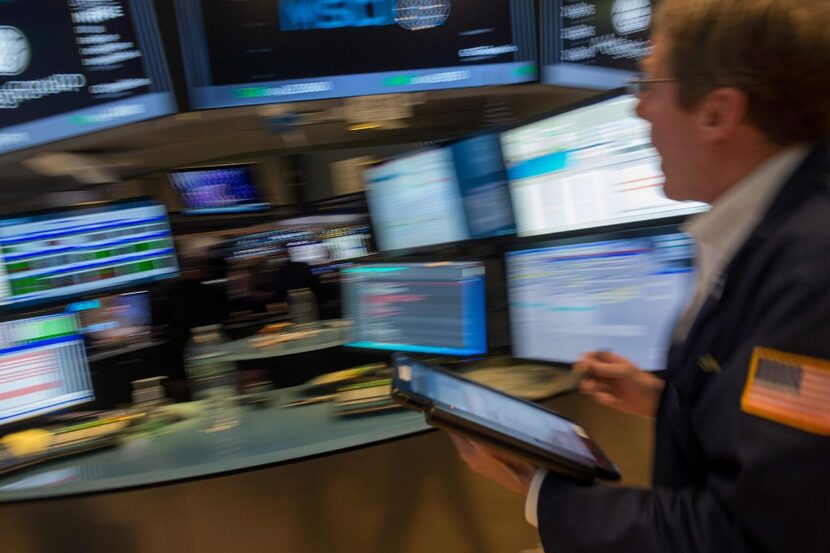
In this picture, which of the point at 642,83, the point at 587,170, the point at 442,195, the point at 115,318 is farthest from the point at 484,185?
the point at 115,318

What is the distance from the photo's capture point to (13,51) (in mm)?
1752

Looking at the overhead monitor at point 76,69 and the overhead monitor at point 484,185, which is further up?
the overhead monitor at point 76,69

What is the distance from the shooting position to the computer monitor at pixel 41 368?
1.47 metres

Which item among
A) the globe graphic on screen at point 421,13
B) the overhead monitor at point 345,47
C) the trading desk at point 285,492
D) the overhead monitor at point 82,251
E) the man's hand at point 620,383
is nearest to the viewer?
the man's hand at point 620,383

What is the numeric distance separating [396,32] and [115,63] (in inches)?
35.0

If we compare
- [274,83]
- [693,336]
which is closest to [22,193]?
[274,83]

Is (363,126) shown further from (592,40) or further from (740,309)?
(740,309)

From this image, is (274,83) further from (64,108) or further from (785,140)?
(785,140)

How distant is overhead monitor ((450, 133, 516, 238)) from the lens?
1627 millimetres

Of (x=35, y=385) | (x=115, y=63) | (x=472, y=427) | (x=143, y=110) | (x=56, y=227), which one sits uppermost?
(x=115, y=63)

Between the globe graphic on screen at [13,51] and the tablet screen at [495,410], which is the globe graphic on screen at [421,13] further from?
the tablet screen at [495,410]

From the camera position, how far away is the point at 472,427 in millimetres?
725

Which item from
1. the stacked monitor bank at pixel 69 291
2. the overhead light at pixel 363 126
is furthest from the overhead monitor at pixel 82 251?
the overhead light at pixel 363 126

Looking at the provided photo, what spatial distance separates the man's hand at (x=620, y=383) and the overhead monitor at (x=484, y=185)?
595 mm
